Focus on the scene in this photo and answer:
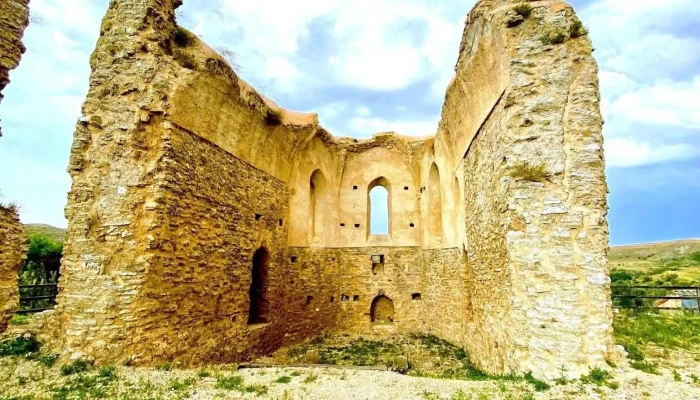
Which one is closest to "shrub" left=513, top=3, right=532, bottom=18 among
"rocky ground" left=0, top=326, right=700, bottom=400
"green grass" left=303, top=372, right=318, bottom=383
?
"rocky ground" left=0, top=326, right=700, bottom=400

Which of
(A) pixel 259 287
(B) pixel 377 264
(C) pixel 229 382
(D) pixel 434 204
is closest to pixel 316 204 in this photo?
(B) pixel 377 264

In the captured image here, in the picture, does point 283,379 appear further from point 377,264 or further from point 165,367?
point 377,264

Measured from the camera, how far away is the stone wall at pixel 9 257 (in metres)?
7.83

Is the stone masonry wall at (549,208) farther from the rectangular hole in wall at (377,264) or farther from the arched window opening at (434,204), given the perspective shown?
the rectangular hole in wall at (377,264)

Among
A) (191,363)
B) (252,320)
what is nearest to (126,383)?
(191,363)

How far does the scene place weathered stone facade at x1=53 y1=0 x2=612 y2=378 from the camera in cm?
593

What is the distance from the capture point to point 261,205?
36.6 ft

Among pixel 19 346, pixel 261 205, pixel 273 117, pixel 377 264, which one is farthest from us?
pixel 377 264

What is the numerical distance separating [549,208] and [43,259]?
20.8 m

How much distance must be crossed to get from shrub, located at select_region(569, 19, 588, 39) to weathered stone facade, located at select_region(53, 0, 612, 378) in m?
0.09

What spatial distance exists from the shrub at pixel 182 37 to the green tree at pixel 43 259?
12967mm

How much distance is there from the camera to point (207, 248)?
869cm

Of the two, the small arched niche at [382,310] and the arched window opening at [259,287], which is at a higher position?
the arched window opening at [259,287]

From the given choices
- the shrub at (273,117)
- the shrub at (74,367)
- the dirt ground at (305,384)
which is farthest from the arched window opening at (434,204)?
the shrub at (74,367)
